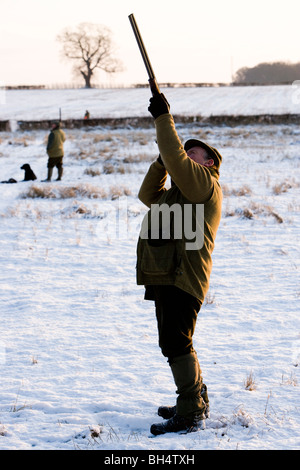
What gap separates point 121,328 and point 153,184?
2.17 meters

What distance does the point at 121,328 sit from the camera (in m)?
4.56

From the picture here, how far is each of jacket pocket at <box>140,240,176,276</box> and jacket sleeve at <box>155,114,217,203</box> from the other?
0.95 ft

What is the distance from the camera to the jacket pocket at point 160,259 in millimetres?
2521

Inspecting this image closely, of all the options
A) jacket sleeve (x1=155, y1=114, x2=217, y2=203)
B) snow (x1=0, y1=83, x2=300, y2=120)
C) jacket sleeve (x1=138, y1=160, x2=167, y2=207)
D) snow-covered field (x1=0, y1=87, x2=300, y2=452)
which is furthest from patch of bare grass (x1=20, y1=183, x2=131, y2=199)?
snow (x1=0, y1=83, x2=300, y2=120)

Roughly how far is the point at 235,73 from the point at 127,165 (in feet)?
272

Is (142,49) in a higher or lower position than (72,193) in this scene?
higher

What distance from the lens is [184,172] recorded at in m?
2.34

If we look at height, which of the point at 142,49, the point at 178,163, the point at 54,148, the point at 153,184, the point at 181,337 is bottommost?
the point at 181,337

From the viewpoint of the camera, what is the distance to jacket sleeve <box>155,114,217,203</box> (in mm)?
2307

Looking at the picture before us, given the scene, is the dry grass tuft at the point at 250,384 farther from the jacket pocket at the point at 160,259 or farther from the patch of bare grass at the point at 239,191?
the patch of bare grass at the point at 239,191

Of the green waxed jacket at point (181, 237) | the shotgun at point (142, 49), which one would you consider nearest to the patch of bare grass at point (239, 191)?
the green waxed jacket at point (181, 237)

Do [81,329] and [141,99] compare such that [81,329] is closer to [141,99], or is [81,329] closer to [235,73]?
[141,99]

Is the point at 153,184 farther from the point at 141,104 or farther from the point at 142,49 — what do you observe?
the point at 141,104

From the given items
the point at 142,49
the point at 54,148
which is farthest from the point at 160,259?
the point at 54,148
